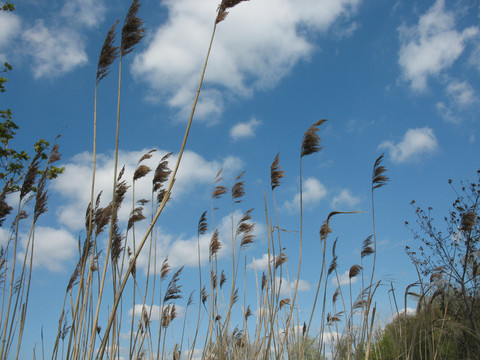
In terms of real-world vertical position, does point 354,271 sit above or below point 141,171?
below

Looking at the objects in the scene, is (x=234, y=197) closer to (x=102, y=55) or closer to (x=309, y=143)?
(x=309, y=143)

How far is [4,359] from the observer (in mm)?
2928

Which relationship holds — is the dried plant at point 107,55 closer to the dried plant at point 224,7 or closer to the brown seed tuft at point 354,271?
the dried plant at point 224,7

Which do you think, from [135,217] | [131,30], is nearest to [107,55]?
[131,30]

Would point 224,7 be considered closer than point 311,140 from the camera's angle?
Yes

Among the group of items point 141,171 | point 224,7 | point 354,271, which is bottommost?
point 354,271

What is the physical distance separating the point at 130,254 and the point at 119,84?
2828 millimetres

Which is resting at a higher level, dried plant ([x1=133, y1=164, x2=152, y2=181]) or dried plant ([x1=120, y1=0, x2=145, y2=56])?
dried plant ([x1=120, y1=0, x2=145, y2=56])

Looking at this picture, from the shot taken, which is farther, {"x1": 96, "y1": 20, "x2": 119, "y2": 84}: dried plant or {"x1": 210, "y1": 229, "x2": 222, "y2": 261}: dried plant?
{"x1": 210, "y1": 229, "x2": 222, "y2": 261}: dried plant

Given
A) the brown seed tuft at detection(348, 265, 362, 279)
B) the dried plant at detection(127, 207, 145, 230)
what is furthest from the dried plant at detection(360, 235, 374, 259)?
the dried plant at detection(127, 207, 145, 230)

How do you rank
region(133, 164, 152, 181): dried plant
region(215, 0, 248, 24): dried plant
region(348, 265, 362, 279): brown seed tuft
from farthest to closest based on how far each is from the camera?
region(348, 265, 362, 279): brown seed tuft
region(133, 164, 152, 181): dried plant
region(215, 0, 248, 24): dried plant

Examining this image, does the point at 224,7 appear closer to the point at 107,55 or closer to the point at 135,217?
the point at 107,55

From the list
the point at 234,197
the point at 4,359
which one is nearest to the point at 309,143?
the point at 234,197

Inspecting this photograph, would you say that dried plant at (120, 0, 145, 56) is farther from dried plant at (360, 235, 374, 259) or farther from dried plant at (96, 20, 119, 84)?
dried plant at (360, 235, 374, 259)
